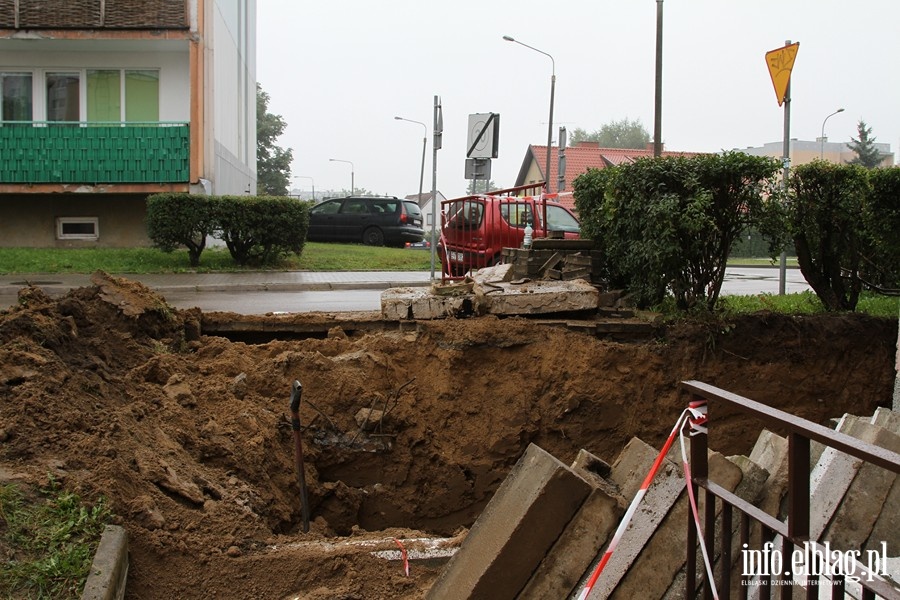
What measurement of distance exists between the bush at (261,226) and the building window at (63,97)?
20.5 feet

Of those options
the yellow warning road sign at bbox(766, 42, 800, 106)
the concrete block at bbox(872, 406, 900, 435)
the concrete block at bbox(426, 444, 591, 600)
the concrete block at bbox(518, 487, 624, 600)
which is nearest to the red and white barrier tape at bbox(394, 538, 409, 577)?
the concrete block at bbox(426, 444, 591, 600)

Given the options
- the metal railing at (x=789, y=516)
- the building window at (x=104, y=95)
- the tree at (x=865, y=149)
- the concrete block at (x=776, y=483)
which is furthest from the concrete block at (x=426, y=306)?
the tree at (x=865, y=149)

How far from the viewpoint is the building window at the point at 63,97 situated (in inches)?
832

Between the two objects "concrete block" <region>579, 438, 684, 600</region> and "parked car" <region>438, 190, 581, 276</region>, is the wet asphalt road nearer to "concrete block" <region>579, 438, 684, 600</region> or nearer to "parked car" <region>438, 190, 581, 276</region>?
"parked car" <region>438, 190, 581, 276</region>

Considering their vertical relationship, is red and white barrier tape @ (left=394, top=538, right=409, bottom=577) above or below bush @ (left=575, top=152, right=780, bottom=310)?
below

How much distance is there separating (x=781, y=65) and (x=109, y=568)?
30.7 ft

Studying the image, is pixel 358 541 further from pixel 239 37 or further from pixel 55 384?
pixel 239 37

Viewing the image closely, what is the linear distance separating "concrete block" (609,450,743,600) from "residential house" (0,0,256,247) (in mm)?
18184

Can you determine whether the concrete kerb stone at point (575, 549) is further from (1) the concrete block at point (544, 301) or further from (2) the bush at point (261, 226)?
(2) the bush at point (261, 226)

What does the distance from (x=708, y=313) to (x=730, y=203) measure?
3.54 ft

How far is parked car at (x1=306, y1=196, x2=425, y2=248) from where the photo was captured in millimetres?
28031

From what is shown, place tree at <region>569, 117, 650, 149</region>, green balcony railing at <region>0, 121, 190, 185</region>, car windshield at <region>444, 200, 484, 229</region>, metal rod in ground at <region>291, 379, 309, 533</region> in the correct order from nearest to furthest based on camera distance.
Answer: metal rod in ground at <region>291, 379, 309, 533</region>, car windshield at <region>444, 200, 484, 229</region>, green balcony railing at <region>0, 121, 190, 185</region>, tree at <region>569, 117, 650, 149</region>

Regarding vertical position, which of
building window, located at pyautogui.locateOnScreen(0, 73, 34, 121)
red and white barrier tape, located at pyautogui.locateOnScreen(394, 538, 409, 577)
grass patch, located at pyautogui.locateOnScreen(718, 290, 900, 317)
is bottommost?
red and white barrier tape, located at pyautogui.locateOnScreen(394, 538, 409, 577)

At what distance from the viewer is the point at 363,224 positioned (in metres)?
28.2
